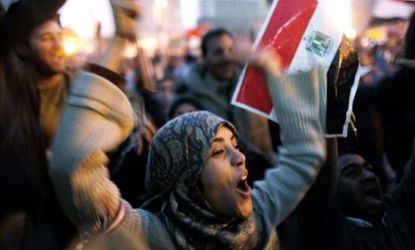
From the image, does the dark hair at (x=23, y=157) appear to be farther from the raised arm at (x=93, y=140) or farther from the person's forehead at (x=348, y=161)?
the person's forehead at (x=348, y=161)

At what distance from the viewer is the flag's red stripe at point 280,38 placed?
7.57ft

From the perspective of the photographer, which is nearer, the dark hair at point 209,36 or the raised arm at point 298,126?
the raised arm at point 298,126

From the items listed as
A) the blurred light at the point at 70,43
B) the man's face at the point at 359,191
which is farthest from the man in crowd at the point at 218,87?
the man's face at the point at 359,191

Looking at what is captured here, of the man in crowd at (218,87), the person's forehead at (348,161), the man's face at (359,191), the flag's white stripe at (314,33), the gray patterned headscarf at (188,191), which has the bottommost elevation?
the man in crowd at (218,87)

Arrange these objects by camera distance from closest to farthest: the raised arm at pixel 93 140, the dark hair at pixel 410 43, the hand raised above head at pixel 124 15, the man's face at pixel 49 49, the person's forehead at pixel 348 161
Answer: the raised arm at pixel 93 140, the hand raised above head at pixel 124 15, the man's face at pixel 49 49, the person's forehead at pixel 348 161, the dark hair at pixel 410 43

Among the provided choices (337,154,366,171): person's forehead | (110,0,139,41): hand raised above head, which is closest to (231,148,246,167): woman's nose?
(110,0,139,41): hand raised above head

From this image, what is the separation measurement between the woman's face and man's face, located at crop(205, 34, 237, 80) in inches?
125

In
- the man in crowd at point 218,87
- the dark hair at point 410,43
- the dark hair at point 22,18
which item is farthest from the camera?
the man in crowd at point 218,87

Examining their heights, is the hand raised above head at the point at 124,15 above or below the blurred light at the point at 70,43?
above

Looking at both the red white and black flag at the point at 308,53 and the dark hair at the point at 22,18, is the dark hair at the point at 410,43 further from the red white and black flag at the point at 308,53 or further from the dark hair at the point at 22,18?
the dark hair at the point at 22,18

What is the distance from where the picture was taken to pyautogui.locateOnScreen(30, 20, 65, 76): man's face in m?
2.94

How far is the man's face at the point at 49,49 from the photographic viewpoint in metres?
2.94

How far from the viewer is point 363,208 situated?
2.95m

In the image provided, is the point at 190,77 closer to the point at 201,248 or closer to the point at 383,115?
the point at 383,115
